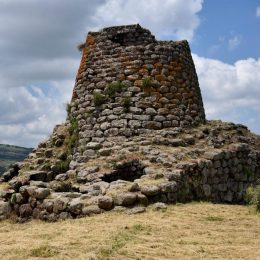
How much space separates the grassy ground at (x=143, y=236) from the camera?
661 centimetres

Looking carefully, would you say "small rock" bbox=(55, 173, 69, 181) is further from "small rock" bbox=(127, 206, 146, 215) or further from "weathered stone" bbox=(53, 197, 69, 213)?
"small rock" bbox=(127, 206, 146, 215)

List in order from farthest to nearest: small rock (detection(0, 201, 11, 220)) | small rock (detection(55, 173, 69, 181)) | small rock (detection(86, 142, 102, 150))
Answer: small rock (detection(86, 142, 102, 150))
small rock (detection(55, 173, 69, 181))
small rock (detection(0, 201, 11, 220))

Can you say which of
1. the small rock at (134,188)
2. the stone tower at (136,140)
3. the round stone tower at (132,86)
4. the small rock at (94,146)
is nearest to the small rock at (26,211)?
the stone tower at (136,140)

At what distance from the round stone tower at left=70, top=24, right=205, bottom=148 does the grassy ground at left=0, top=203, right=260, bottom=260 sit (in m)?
4.96

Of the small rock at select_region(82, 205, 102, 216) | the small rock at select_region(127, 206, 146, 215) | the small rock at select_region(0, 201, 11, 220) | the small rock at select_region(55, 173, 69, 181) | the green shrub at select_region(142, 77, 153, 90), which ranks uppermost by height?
the green shrub at select_region(142, 77, 153, 90)

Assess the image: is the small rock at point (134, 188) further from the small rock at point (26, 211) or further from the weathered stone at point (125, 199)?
the small rock at point (26, 211)

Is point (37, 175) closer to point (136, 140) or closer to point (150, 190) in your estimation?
point (136, 140)

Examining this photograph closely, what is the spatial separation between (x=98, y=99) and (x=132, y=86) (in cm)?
119

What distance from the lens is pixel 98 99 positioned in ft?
48.5

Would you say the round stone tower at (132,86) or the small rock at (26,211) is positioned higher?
the round stone tower at (132,86)

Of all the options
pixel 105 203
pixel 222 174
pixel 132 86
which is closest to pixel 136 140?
pixel 132 86

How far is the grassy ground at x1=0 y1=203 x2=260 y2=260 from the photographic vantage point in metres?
6.61

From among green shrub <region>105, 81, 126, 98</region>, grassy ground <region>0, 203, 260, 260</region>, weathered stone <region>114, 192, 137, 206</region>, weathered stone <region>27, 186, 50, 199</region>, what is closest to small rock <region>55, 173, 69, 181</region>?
weathered stone <region>27, 186, 50, 199</region>

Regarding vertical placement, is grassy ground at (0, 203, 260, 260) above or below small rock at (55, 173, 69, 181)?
below
